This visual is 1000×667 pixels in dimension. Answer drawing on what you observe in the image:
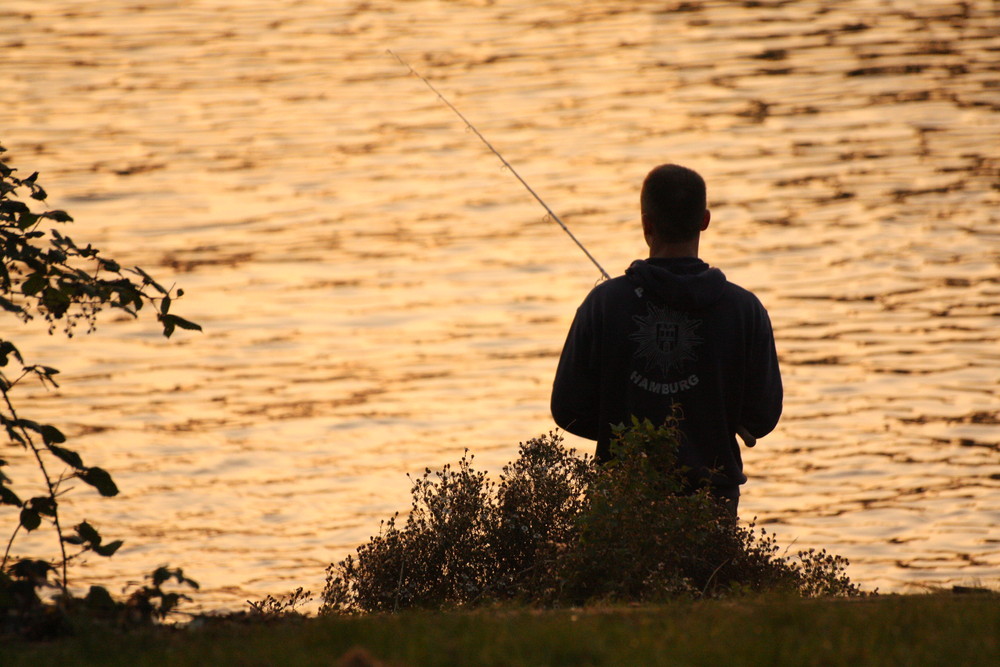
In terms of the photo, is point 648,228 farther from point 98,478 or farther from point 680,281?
point 98,478

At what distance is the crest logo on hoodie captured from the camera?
5777mm

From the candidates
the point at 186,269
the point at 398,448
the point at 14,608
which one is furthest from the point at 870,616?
the point at 186,269

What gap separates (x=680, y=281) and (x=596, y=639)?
1800 mm

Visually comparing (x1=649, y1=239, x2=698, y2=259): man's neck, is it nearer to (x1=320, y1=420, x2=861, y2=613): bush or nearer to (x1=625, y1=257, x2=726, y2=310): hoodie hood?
(x1=625, y1=257, x2=726, y2=310): hoodie hood

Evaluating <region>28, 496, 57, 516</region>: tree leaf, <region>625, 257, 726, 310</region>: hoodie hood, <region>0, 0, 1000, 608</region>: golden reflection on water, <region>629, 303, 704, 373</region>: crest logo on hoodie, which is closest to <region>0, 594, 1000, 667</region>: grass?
<region>28, 496, 57, 516</region>: tree leaf

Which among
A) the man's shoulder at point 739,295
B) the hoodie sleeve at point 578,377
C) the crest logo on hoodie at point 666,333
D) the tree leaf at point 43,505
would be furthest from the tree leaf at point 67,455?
the man's shoulder at point 739,295

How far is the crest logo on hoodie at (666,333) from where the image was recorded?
19.0 ft

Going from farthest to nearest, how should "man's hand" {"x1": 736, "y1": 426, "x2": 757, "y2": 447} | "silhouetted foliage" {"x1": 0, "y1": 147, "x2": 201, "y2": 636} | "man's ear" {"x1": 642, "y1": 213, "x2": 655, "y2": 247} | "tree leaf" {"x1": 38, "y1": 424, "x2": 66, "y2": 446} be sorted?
"man's hand" {"x1": 736, "y1": 426, "x2": 757, "y2": 447} < "man's ear" {"x1": 642, "y1": 213, "x2": 655, "y2": 247} < "tree leaf" {"x1": 38, "y1": 424, "x2": 66, "y2": 446} < "silhouetted foliage" {"x1": 0, "y1": 147, "x2": 201, "y2": 636}

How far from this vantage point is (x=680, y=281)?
571 cm

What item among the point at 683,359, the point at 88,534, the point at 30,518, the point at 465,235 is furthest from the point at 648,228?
the point at 465,235

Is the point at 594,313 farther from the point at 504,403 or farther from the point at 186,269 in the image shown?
the point at 186,269

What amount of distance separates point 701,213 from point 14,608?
2931 millimetres

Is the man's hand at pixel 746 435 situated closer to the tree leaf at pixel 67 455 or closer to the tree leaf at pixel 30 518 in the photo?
the tree leaf at pixel 67 455

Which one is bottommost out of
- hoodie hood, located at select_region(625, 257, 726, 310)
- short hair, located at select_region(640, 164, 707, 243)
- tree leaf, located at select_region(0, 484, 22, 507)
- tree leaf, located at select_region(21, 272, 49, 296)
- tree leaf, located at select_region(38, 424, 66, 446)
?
tree leaf, located at select_region(0, 484, 22, 507)
